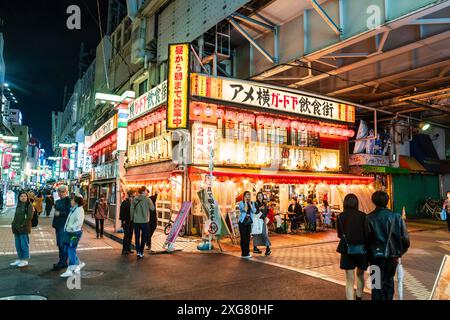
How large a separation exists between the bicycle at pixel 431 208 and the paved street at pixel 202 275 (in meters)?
12.6

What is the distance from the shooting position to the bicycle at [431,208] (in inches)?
888

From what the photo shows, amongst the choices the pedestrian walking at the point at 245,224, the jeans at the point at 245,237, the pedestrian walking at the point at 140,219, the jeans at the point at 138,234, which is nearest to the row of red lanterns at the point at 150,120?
the pedestrian walking at the point at 140,219

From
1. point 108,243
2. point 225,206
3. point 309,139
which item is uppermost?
point 309,139

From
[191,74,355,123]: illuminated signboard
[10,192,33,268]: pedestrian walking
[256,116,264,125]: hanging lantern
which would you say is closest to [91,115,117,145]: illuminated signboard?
[191,74,355,123]: illuminated signboard

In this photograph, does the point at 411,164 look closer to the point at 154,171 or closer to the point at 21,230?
the point at 154,171

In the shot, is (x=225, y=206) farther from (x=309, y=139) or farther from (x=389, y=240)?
(x=389, y=240)

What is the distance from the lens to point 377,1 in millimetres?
10531

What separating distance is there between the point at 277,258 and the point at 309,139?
1125cm

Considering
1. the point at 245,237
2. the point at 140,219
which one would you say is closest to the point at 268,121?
the point at 245,237

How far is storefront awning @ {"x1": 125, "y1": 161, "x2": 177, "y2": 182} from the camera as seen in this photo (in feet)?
51.2

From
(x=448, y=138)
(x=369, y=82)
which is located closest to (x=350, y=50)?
(x=369, y=82)

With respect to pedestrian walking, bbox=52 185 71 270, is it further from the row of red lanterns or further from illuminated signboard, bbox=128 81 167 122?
the row of red lanterns
